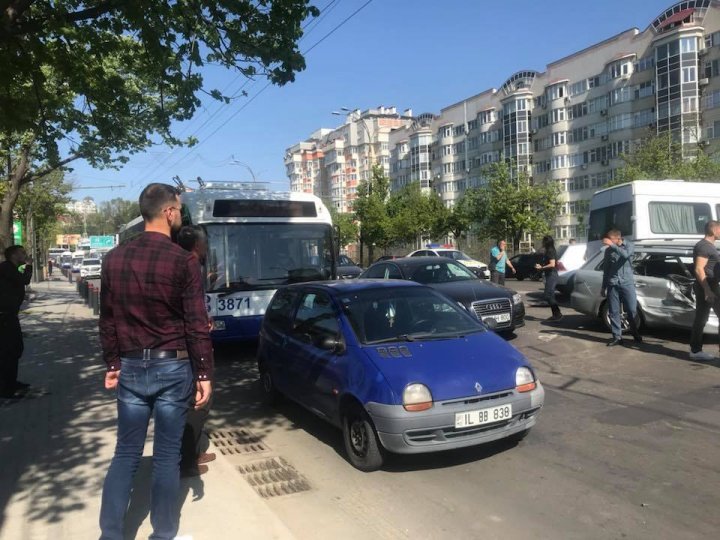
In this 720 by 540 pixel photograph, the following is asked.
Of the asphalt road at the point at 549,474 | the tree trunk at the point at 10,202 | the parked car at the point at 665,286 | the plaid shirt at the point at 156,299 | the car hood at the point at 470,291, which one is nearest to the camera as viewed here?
the plaid shirt at the point at 156,299

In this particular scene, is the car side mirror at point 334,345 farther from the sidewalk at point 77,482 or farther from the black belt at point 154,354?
the black belt at point 154,354

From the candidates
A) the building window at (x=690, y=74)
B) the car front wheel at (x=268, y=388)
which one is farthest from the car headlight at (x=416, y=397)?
the building window at (x=690, y=74)

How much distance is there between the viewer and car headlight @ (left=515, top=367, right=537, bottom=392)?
5105 millimetres

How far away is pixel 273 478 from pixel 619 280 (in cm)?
699

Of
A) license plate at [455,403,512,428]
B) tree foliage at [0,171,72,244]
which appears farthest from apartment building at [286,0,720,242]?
license plate at [455,403,512,428]

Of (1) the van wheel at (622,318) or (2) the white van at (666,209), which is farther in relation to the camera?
(2) the white van at (666,209)

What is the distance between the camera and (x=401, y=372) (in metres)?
4.88

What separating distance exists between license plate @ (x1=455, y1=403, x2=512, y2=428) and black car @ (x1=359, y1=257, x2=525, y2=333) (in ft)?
16.2

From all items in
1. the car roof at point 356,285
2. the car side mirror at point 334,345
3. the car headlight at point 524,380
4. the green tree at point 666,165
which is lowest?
the car headlight at point 524,380

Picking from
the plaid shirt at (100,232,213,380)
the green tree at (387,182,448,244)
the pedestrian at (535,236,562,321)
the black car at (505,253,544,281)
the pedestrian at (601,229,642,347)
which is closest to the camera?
the plaid shirt at (100,232,213,380)

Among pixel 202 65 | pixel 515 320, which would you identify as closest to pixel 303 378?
pixel 202 65

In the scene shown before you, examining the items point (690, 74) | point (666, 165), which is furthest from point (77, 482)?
point (690, 74)

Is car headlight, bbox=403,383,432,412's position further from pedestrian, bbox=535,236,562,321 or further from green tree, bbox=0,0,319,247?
pedestrian, bbox=535,236,562,321

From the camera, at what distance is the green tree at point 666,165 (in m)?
31.8
